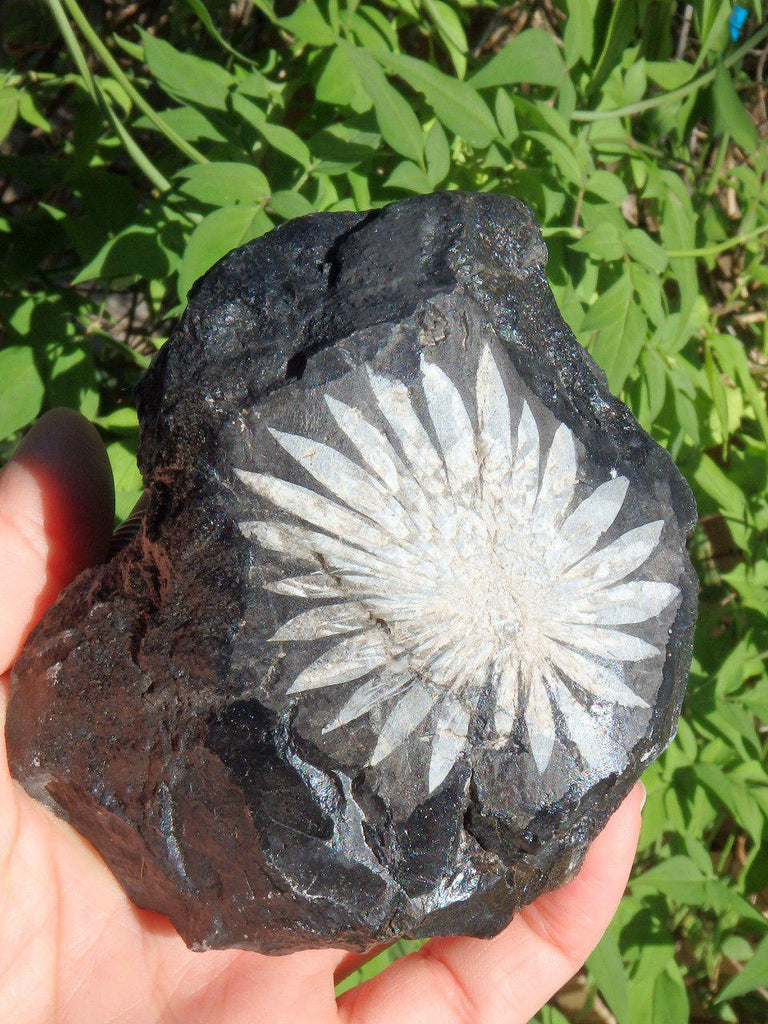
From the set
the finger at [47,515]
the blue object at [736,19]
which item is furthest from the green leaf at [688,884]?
the blue object at [736,19]

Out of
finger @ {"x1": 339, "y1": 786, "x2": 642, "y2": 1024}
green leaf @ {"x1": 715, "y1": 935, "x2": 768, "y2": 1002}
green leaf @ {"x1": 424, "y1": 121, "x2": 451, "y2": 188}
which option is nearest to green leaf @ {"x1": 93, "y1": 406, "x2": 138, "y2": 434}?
green leaf @ {"x1": 424, "y1": 121, "x2": 451, "y2": 188}

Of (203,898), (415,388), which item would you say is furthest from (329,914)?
(415,388)

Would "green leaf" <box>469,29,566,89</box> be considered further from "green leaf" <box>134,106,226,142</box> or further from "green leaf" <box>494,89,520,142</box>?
"green leaf" <box>134,106,226,142</box>

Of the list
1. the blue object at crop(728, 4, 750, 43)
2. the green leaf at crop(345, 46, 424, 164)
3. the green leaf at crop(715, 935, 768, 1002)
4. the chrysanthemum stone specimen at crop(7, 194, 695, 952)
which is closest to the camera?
the chrysanthemum stone specimen at crop(7, 194, 695, 952)

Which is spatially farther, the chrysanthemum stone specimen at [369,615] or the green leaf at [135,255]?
the green leaf at [135,255]

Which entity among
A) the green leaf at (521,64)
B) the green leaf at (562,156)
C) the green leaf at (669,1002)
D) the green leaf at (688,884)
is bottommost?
the green leaf at (669,1002)

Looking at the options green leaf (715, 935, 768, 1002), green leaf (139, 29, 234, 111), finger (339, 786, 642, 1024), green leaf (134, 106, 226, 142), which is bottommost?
green leaf (715, 935, 768, 1002)

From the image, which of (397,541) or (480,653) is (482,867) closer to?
(480,653)

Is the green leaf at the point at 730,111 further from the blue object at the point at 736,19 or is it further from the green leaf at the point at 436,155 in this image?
the green leaf at the point at 436,155

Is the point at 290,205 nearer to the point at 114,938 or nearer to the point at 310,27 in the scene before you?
the point at 310,27
